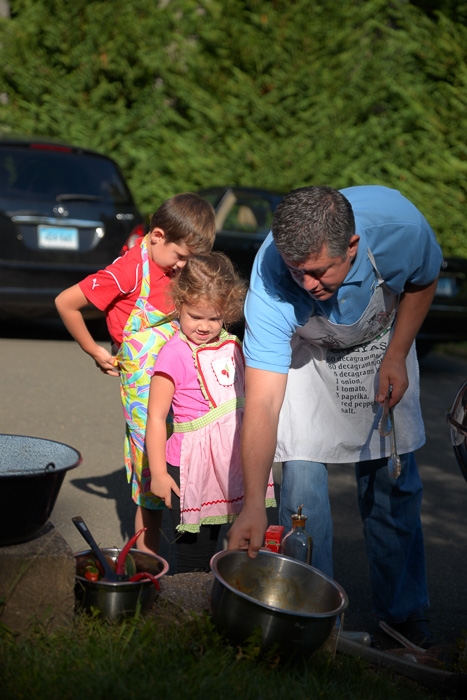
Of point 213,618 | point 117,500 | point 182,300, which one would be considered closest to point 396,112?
point 117,500

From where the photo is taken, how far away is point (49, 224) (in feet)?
28.9

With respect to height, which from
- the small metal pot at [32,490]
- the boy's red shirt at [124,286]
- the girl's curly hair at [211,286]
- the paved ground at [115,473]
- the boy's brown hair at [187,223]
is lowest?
the paved ground at [115,473]

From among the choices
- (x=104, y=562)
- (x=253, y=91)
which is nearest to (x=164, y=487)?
(x=104, y=562)

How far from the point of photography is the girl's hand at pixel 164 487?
348 cm

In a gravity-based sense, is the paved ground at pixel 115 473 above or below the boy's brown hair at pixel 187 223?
below

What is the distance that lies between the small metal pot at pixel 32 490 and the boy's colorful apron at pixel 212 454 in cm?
66

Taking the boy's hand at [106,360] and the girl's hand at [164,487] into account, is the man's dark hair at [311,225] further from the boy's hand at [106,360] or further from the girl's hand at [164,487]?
the boy's hand at [106,360]

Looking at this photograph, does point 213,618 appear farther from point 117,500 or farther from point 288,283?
point 117,500

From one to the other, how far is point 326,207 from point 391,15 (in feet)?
40.5

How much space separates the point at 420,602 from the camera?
382 centimetres

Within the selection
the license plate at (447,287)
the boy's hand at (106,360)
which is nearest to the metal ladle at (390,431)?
the boy's hand at (106,360)

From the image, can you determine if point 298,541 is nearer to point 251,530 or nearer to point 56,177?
point 251,530

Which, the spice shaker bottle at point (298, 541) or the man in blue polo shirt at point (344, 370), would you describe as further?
the spice shaker bottle at point (298, 541)

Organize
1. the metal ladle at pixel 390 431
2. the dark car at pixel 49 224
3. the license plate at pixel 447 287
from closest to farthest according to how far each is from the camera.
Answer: the metal ladle at pixel 390 431 < the dark car at pixel 49 224 < the license plate at pixel 447 287
